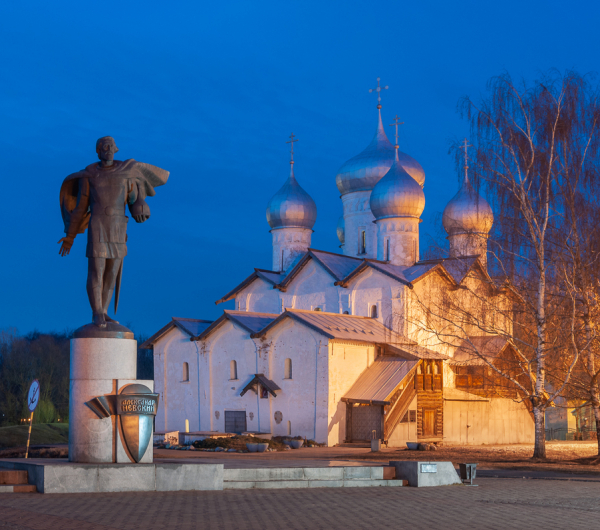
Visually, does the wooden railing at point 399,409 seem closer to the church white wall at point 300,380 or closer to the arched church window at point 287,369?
the church white wall at point 300,380

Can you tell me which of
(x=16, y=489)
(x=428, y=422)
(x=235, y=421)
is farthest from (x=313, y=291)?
(x=16, y=489)

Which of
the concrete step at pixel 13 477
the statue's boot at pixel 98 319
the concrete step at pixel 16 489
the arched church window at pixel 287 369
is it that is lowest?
the concrete step at pixel 16 489

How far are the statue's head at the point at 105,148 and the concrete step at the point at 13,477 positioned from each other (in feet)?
13.0

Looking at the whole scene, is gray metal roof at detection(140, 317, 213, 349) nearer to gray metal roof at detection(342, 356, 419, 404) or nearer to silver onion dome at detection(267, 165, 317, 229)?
silver onion dome at detection(267, 165, 317, 229)

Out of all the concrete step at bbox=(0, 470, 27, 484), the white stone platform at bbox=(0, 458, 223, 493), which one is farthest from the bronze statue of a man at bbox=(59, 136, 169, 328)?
the concrete step at bbox=(0, 470, 27, 484)

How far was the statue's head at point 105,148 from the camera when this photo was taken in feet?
33.7

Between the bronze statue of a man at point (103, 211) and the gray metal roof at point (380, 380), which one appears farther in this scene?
the gray metal roof at point (380, 380)

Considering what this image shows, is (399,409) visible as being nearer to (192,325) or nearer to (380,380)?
(380,380)

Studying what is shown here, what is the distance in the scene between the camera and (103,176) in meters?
10.2

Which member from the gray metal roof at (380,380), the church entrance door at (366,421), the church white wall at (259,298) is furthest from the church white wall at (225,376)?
the church white wall at (259,298)

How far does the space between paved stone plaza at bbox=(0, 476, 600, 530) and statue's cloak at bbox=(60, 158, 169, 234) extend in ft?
11.8

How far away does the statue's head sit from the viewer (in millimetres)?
10258

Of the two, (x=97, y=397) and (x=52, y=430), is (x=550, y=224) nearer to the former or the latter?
(x=97, y=397)

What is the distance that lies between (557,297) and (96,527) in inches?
618
